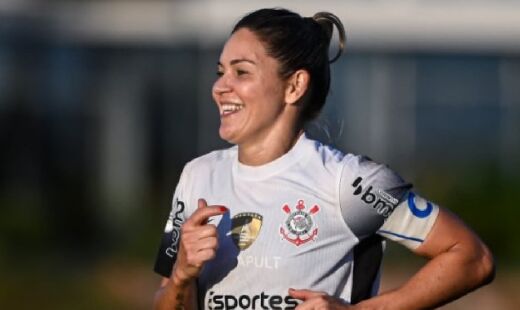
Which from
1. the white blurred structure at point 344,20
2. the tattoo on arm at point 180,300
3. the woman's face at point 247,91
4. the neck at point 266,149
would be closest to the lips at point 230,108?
the woman's face at point 247,91

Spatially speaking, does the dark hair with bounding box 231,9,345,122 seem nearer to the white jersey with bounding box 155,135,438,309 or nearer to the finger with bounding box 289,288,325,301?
the white jersey with bounding box 155,135,438,309

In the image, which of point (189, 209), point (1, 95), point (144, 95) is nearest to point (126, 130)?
point (144, 95)

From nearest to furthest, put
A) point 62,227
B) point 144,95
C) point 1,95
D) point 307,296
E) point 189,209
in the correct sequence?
1. point 307,296
2. point 189,209
3. point 62,227
4. point 1,95
5. point 144,95

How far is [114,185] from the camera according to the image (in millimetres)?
17016

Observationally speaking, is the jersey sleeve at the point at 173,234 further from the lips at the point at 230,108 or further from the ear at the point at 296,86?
the ear at the point at 296,86

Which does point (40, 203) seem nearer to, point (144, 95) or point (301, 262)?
point (144, 95)

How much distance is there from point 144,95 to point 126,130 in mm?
465

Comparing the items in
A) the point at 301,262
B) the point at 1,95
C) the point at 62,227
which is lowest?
the point at 62,227

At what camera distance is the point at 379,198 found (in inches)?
167

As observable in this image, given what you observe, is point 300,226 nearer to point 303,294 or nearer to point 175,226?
point 303,294

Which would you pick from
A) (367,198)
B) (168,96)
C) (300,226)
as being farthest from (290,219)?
(168,96)

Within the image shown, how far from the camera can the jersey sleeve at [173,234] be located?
4.47 metres

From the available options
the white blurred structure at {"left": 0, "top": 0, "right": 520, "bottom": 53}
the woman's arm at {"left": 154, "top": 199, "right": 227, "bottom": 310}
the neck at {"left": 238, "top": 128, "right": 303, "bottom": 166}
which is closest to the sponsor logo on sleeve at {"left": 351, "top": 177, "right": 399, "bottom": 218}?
the neck at {"left": 238, "top": 128, "right": 303, "bottom": 166}

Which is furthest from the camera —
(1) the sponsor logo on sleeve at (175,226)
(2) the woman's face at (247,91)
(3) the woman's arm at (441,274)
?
(1) the sponsor logo on sleeve at (175,226)
